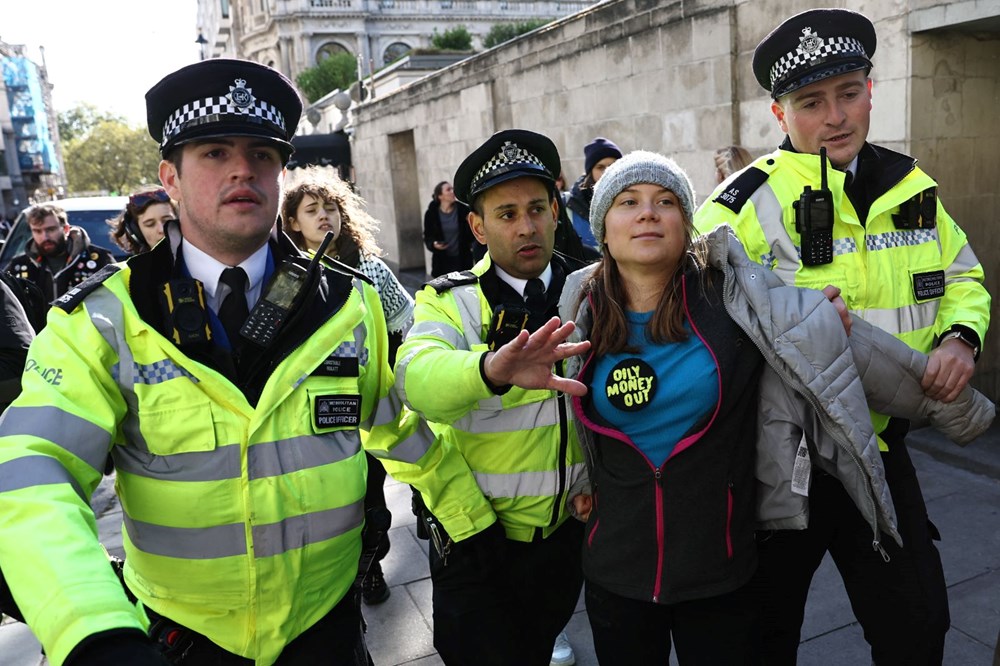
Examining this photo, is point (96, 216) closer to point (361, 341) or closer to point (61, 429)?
point (361, 341)

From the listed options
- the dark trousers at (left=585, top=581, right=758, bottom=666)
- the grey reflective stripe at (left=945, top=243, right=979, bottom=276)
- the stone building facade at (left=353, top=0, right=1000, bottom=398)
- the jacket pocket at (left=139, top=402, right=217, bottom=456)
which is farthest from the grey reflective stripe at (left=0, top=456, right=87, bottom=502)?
the stone building facade at (left=353, top=0, right=1000, bottom=398)

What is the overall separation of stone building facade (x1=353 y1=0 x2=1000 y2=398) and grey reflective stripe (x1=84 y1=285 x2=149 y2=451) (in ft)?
15.8

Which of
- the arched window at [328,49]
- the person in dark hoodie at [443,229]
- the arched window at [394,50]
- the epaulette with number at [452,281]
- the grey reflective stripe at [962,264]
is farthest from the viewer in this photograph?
the arched window at [394,50]

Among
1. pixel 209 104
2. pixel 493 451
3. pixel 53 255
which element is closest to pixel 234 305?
pixel 209 104

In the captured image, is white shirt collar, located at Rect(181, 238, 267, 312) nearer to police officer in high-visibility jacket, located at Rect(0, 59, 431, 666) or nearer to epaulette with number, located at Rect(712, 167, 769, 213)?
police officer in high-visibility jacket, located at Rect(0, 59, 431, 666)

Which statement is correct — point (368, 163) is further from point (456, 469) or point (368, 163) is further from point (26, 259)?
point (456, 469)

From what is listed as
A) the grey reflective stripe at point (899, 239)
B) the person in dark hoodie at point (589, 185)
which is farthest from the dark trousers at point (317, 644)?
the person in dark hoodie at point (589, 185)

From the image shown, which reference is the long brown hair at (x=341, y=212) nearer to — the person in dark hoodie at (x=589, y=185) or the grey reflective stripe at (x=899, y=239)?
the person in dark hoodie at (x=589, y=185)

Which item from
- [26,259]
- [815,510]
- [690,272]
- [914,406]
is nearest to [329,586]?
[690,272]

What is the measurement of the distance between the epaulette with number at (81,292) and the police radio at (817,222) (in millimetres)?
1985

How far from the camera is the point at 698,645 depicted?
2100 millimetres

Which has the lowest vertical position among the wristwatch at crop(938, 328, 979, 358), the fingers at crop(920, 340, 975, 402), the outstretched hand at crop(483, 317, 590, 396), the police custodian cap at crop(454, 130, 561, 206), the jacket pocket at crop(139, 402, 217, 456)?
the fingers at crop(920, 340, 975, 402)

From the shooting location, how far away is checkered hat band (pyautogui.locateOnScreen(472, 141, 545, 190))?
8.37ft

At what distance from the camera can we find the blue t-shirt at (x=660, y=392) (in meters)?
2.06
